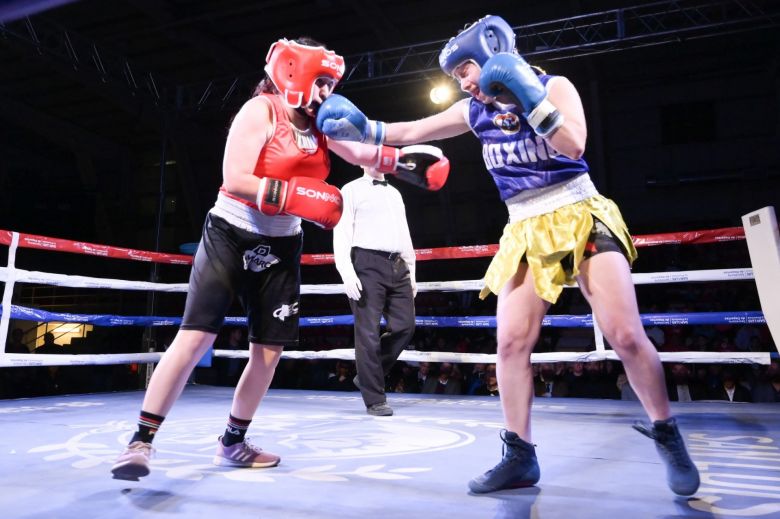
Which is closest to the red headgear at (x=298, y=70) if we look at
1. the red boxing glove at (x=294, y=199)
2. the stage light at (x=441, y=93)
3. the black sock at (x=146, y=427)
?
the red boxing glove at (x=294, y=199)

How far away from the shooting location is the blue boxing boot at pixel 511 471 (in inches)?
58.7

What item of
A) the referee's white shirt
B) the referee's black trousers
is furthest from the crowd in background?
the referee's white shirt

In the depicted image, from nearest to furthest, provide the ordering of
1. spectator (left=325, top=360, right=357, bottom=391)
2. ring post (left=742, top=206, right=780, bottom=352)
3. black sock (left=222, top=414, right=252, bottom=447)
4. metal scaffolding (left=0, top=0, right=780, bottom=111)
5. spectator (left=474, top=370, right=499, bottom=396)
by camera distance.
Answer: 1. black sock (left=222, top=414, right=252, bottom=447)
2. ring post (left=742, top=206, right=780, bottom=352)
3. spectator (left=474, top=370, right=499, bottom=396)
4. spectator (left=325, top=360, right=357, bottom=391)
5. metal scaffolding (left=0, top=0, right=780, bottom=111)

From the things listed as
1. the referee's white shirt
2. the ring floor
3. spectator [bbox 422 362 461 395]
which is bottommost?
the ring floor

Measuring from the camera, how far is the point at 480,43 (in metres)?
1.59

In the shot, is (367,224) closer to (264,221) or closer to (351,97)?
(264,221)

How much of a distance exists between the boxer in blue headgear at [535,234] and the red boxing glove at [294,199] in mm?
184

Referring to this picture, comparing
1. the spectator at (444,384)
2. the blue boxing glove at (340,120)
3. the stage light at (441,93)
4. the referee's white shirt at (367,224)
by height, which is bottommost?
the spectator at (444,384)

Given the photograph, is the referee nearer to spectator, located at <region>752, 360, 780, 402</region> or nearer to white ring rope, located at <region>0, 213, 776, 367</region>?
white ring rope, located at <region>0, 213, 776, 367</region>

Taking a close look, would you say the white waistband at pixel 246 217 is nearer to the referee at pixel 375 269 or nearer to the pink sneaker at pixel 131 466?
the pink sneaker at pixel 131 466

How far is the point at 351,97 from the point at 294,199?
996cm

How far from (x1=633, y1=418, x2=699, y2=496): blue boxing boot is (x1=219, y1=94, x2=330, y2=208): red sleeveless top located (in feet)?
4.04

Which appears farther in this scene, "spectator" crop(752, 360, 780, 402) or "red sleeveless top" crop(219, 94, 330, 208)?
"spectator" crop(752, 360, 780, 402)

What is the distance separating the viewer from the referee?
3.28m
